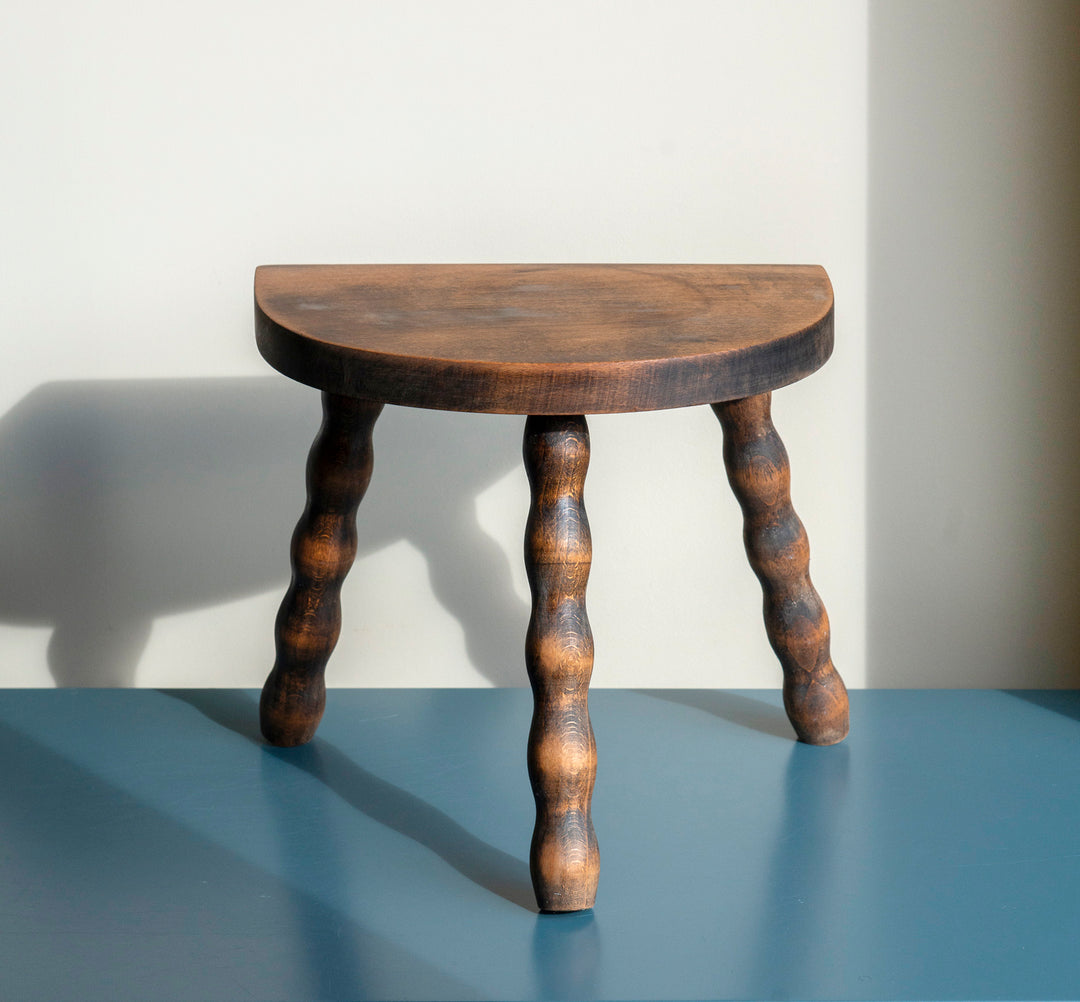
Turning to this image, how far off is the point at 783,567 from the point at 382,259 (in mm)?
423

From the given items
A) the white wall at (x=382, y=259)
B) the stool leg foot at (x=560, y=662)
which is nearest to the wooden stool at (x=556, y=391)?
the stool leg foot at (x=560, y=662)

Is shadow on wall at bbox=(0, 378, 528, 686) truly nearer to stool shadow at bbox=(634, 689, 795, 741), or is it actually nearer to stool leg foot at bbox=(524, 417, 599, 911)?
stool shadow at bbox=(634, 689, 795, 741)

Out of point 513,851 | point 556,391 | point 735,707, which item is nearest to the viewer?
point 556,391

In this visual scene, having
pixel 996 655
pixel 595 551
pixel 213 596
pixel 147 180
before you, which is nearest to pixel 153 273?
pixel 147 180

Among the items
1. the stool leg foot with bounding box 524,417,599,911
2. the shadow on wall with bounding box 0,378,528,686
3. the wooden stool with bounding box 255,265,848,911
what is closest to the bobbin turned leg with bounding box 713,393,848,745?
the wooden stool with bounding box 255,265,848,911

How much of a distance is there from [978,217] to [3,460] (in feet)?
2.77

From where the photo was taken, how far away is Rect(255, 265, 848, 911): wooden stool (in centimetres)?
70

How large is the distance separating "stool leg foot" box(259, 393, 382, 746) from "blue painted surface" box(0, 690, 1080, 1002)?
0.04m

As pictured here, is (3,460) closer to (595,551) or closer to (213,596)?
(213,596)

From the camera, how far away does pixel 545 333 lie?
0.76 meters

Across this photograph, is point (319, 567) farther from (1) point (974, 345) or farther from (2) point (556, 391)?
(1) point (974, 345)

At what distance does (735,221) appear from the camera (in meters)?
1.09

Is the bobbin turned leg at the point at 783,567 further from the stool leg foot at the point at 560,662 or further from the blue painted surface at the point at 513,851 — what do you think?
the stool leg foot at the point at 560,662

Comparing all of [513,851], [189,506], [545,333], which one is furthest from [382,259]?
[513,851]
